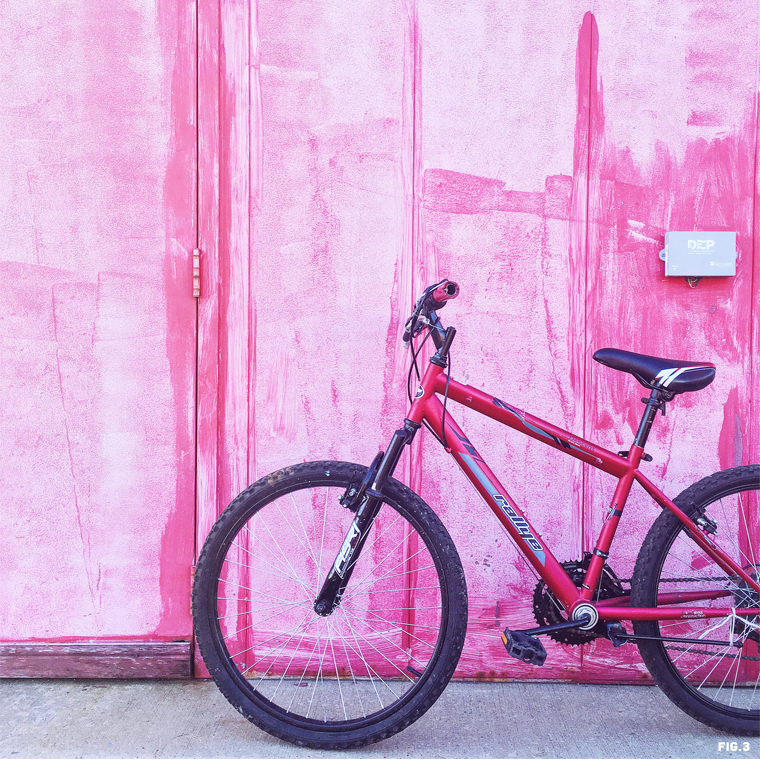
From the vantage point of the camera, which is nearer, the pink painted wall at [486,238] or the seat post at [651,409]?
the seat post at [651,409]

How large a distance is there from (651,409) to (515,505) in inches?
21.9

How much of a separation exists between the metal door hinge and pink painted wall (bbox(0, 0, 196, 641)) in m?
0.04

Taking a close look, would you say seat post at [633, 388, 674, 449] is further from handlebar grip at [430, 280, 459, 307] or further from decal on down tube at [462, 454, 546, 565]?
handlebar grip at [430, 280, 459, 307]

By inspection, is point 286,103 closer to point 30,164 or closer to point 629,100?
point 30,164

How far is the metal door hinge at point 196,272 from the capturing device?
263 centimetres

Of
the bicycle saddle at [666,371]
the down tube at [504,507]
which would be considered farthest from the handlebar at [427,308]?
the bicycle saddle at [666,371]

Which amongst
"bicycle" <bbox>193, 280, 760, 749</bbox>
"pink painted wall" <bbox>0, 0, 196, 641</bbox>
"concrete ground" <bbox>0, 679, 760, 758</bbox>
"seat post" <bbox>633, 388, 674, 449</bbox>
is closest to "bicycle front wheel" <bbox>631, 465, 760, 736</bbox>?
"bicycle" <bbox>193, 280, 760, 749</bbox>

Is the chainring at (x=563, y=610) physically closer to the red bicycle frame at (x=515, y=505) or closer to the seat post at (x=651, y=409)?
the red bicycle frame at (x=515, y=505)

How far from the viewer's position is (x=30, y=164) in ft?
8.70

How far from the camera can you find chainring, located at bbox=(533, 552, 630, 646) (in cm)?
222

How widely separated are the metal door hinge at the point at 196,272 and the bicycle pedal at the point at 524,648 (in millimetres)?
1722

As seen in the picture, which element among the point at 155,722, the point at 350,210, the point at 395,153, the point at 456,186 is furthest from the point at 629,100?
the point at 155,722

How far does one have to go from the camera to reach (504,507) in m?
2.22

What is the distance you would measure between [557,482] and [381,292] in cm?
105
